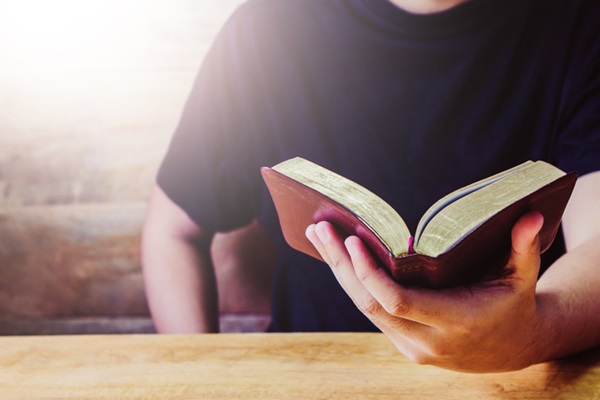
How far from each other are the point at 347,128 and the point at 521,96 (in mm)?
380

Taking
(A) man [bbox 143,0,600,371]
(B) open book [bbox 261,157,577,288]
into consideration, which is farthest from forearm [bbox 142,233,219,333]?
(B) open book [bbox 261,157,577,288]

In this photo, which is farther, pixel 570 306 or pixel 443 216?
pixel 570 306

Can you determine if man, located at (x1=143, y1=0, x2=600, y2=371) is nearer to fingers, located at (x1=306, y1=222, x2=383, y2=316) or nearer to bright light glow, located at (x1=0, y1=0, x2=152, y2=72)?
bright light glow, located at (x1=0, y1=0, x2=152, y2=72)

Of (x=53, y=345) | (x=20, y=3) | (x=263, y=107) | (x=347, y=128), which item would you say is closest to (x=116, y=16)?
(x=20, y=3)

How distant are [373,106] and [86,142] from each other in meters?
0.74

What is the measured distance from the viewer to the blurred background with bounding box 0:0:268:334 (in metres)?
1.38

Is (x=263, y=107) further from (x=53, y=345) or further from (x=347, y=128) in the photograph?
(x=53, y=345)

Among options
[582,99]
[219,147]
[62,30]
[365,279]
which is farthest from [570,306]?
[62,30]

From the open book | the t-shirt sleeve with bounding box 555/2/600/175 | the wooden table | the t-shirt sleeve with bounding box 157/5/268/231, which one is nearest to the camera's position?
the open book

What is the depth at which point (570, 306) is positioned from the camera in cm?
77

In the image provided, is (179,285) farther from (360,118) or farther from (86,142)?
(360,118)

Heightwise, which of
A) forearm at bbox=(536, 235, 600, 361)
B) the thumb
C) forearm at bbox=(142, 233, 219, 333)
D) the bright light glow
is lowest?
forearm at bbox=(142, 233, 219, 333)

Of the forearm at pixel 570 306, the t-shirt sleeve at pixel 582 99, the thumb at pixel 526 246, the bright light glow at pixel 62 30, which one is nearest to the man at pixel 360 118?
the t-shirt sleeve at pixel 582 99

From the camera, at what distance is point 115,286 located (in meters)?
1.44
